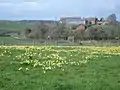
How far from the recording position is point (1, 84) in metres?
13.6

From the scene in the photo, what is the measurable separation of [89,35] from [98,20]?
56.3m

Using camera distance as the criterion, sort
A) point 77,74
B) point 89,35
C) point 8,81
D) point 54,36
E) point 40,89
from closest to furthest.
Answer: point 40,89
point 8,81
point 77,74
point 89,35
point 54,36

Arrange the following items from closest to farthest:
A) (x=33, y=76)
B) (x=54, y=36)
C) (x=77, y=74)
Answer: (x=33, y=76) → (x=77, y=74) → (x=54, y=36)

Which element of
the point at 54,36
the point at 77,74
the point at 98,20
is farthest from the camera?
the point at 98,20

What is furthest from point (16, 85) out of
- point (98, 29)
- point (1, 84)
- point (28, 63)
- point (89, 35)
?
point (98, 29)

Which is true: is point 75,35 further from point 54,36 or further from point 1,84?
point 1,84

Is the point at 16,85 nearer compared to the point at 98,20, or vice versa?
the point at 16,85

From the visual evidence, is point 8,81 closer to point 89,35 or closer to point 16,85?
point 16,85

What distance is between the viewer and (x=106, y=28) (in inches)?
4498

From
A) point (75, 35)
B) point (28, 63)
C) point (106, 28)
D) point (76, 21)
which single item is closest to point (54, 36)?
point (75, 35)

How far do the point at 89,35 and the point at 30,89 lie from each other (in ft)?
298

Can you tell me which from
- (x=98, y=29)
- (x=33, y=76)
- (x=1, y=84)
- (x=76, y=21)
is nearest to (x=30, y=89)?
(x=1, y=84)

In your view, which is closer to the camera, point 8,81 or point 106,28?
point 8,81

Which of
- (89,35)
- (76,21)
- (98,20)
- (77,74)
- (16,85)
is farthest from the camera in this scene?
(76,21)
